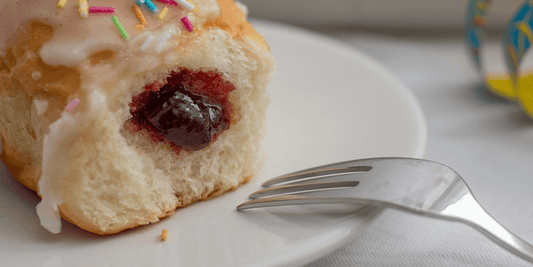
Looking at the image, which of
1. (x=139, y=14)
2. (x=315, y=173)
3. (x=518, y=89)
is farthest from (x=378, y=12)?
(x=139, y=14)

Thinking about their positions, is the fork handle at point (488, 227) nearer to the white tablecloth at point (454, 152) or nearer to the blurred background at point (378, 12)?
the white tablecloth at point (454, 152)

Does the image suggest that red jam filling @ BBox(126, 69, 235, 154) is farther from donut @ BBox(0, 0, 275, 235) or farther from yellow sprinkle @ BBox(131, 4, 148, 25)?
yellow sprinkle @ BBox(131, 4, 148, 25)

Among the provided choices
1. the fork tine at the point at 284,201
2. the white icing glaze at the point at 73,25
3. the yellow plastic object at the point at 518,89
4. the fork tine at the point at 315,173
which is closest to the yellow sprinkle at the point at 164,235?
the fork tine at the point at 284,201

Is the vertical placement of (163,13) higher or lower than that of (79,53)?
higher

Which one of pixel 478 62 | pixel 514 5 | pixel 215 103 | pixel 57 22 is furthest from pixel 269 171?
pixel 514 5

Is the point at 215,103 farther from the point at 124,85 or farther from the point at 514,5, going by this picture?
the point at 514,5

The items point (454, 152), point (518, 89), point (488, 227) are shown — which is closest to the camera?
point (488, 227)

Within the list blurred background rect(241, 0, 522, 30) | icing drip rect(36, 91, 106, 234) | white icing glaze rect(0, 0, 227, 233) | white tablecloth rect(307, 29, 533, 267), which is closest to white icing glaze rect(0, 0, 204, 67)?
white icing glaze rect(0, 0, 227, 233)

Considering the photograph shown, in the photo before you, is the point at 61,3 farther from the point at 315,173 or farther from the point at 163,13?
the point at 315,173
